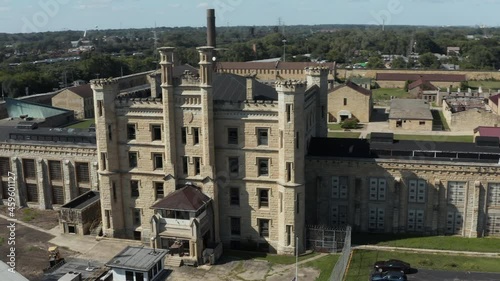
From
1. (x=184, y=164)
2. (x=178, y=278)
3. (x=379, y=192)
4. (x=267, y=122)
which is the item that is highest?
(x=267, y=122)

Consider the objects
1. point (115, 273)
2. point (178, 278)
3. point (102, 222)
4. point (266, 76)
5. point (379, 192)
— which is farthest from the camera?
point (266, 76)

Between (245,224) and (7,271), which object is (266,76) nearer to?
(245,224)

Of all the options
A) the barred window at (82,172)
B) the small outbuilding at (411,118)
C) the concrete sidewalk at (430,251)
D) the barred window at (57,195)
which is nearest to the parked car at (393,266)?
the concrete sidewalk at (430,251)

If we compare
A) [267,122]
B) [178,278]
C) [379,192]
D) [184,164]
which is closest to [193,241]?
[178,278]

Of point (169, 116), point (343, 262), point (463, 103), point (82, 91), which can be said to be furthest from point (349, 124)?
point (343, 262)

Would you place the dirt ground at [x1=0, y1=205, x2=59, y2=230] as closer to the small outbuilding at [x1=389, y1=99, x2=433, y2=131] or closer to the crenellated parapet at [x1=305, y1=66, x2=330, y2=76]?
the crenellated parapet at [x1=305, y1=66, x2=330, y2=76]

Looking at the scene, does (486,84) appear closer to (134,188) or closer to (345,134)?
(345,134)
